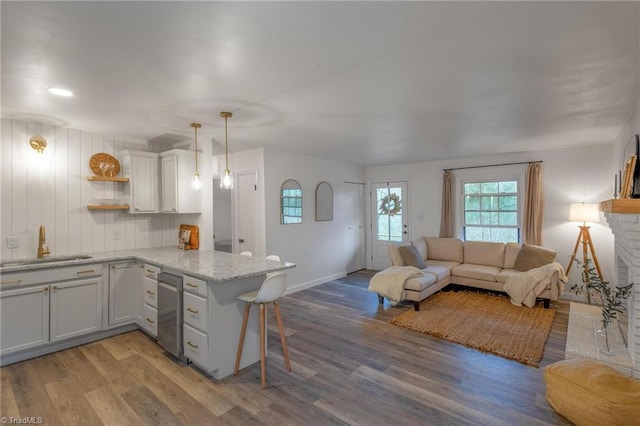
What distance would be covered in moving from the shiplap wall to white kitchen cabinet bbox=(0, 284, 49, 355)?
67 centimetres

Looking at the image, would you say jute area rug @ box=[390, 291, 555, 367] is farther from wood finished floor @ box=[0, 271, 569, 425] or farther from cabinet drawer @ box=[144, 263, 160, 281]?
cabinet drawer @ box=[144, 263, 160, 281]

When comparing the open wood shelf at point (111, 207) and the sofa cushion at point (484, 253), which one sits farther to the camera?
the sofa cushion at point (484, 253)

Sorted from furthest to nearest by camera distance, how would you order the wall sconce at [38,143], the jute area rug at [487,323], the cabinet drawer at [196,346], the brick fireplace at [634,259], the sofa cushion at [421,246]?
the sofa cushion at [421,246] < the wall sconce at [38,143] < the jute area rug at [487,323] < the cabinet drawer at [196,346] < the brick fireplace at [634,259]

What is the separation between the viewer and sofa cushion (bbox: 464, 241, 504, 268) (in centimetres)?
532

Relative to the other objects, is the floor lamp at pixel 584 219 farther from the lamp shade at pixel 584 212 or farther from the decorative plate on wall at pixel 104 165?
the decorative plate on wall at pixel 104 165

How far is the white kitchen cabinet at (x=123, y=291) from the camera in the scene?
3.46 metres

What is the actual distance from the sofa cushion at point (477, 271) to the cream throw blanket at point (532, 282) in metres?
0.31

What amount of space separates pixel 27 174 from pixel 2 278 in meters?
1.20

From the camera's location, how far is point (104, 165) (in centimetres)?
389

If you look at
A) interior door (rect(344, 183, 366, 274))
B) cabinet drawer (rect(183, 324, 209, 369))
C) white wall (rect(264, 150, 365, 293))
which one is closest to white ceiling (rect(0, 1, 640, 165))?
white wall (rect(264, 150, 365, 293))

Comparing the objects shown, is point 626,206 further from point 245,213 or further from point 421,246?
point 245,213

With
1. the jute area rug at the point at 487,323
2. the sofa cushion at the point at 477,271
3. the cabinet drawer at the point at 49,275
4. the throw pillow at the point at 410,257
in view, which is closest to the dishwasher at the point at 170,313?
the cabinet drawer at the point at 49,275

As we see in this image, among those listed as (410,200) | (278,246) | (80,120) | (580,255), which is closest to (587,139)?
(580,255)

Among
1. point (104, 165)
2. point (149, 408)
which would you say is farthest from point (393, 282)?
point (104, 165)
